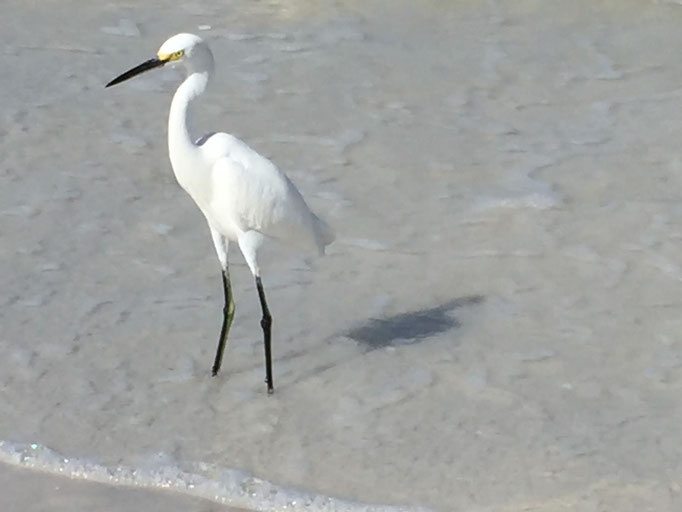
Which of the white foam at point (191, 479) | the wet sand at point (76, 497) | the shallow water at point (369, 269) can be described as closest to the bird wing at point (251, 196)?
the shallow water at point (369, 269)

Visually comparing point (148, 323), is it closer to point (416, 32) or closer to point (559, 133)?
point (559, 133)

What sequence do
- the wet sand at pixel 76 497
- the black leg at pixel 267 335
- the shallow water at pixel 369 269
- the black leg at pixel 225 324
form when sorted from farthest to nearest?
the black leg at pixel 225 324 < the black leg at pixel 267 335 < the shallow water at pixel 369 269 < the wet sand at pixel 76 497

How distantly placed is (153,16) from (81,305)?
11.3ft

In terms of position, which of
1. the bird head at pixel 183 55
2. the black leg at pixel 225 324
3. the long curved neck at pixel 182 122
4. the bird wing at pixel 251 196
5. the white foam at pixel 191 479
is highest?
the bird head at pixel 183 55

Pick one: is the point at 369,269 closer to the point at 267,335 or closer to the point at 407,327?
the point at 407,327

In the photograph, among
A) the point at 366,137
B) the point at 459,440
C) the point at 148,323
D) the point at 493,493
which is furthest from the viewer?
the point at 366,137

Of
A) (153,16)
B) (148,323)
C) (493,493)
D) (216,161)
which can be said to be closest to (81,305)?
(148,323)

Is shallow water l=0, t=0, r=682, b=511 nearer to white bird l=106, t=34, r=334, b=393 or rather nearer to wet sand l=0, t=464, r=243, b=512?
A: wet sand l=0, t=464, r=243, b=512

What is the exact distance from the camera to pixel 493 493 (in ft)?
11.2

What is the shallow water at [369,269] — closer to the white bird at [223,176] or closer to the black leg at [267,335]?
the black leg at [267,335]

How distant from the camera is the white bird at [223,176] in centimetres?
364

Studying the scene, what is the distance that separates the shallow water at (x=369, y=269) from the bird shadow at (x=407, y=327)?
0.04 feet

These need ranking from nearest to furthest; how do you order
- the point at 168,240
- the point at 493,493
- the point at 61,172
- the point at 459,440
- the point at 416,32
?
1. the point at 493,493
2. the point at 459,440
3. the point at 168,240
4. the point at 61,172
5. the point at 416,32

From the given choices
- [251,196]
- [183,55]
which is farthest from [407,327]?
[183,55]
